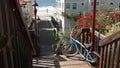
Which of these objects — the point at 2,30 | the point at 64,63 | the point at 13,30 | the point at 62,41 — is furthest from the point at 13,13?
the point at 62,41

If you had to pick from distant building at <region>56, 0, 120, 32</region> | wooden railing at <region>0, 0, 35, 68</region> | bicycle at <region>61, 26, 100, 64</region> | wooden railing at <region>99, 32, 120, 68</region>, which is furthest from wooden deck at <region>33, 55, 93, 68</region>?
distant building at <region>56, 0, 120, 32</region>

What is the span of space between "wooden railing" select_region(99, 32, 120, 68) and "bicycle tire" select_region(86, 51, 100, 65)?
1.78 meters

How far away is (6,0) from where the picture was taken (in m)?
3.01

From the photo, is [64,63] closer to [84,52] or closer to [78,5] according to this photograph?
[84,52]

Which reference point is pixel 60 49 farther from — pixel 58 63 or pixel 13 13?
pixel 13 13

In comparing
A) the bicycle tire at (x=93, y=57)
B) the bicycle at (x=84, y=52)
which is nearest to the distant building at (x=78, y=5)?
the bicycle at (x=84, y=52)

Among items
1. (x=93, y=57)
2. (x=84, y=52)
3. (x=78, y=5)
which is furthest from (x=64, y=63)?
(x=78, y=5)

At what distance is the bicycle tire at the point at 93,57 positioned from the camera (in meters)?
6.71

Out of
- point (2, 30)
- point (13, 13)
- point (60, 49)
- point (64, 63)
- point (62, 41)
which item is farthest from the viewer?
point (62, 41)

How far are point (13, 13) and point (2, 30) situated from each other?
0.54 metres

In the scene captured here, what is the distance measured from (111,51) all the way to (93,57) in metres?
2.53

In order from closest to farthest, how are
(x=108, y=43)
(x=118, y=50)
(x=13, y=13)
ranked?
1. (x=13, y=13)
2. (x=118, y=50)
3. (x=108, y=43)

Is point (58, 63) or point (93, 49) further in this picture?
point (58, 63)

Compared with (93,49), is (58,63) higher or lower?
lower
